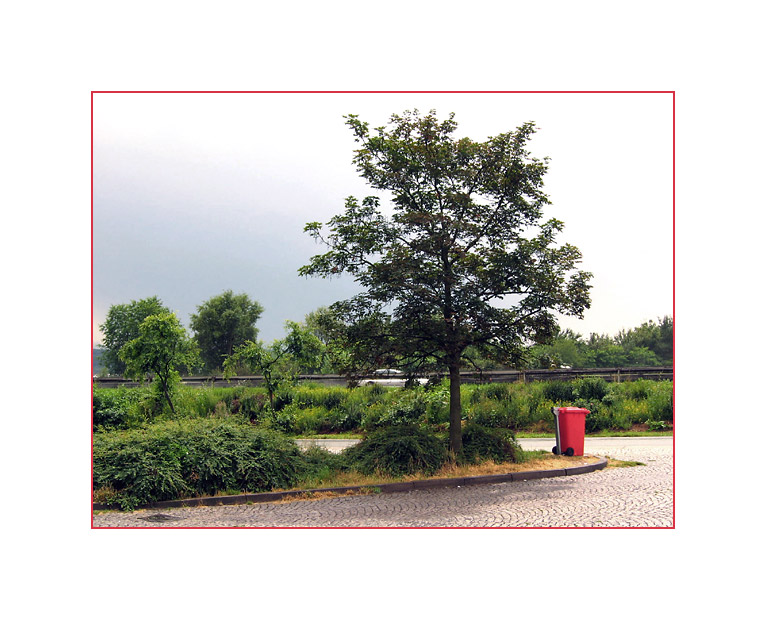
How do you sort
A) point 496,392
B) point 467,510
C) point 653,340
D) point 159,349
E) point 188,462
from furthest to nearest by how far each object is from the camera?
1. point 653,340
2. point 496,392
3. point 159,349
4. point 188,462
5. point 467,510

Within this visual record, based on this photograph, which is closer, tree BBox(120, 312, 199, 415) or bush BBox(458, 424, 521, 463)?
bush BBox(458, 424, 521, 463)

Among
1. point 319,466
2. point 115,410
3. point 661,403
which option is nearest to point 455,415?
point 319,466

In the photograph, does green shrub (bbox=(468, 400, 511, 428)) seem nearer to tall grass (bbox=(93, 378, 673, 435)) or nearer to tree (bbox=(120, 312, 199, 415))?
tall grass (bbox=(93, 378, 673, 435))

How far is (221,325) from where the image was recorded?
226 ft

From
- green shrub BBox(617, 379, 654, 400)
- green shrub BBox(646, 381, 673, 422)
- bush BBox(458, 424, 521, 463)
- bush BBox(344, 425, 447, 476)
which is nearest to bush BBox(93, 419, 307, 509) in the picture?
bush BBox(344, 425, 447, 476)

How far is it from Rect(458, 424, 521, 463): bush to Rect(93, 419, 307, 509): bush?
340 cm

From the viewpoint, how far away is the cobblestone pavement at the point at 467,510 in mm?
8805

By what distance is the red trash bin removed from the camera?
46.8 feet

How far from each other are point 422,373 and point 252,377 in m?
16.7

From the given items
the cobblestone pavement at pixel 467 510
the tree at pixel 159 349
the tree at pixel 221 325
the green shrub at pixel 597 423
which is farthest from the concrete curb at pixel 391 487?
the tree at pixel 221 325

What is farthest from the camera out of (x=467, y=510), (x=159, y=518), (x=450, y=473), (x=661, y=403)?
(x=661, y=403)

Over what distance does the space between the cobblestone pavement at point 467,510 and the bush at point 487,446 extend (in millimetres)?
1078

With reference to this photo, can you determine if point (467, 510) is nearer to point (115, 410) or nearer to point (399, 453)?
point (399, 453)

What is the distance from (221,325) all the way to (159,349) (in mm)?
53126
